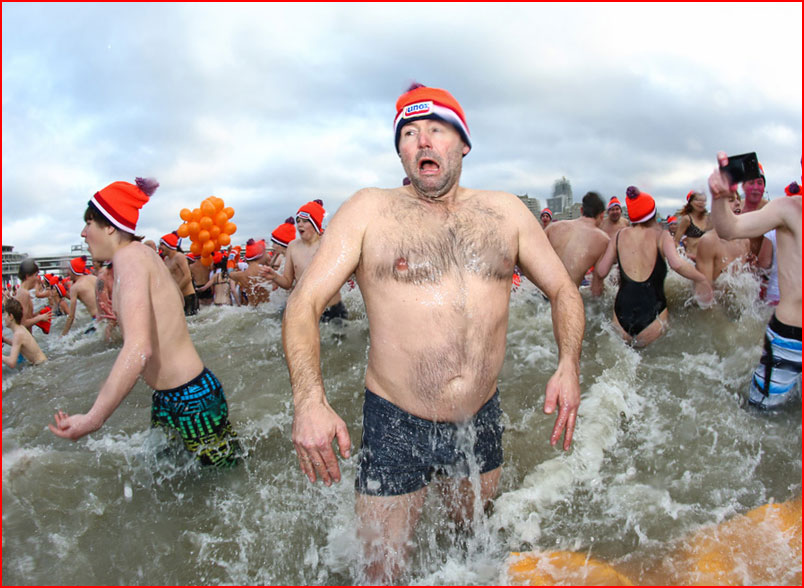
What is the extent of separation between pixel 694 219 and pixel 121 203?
7444 mm

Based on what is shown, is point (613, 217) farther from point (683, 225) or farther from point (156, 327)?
point (156, 327)

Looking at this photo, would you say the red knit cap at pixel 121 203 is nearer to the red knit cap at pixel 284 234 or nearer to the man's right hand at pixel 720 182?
the man's right hand at pixel 720 182

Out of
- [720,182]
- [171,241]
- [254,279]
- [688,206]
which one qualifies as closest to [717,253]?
[688,206]

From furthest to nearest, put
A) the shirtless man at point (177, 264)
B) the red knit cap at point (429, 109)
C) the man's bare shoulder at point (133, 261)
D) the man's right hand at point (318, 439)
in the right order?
the shirtless man at point (177, 264) → the man's bare shoulder at point (133, 261) → the red knit cap at point (429, 109) → the man's right hand at point (318, 439)

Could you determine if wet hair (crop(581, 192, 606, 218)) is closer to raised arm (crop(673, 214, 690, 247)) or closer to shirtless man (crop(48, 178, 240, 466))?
raised arm (crop(673, 214, 690, 247))

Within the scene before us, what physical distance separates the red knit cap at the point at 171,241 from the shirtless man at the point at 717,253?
331 inches

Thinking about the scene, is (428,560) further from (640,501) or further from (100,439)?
(100,439)

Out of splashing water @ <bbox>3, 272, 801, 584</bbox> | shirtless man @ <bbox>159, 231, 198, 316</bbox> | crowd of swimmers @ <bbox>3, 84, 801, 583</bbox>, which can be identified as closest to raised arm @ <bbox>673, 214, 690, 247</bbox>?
splashing water @ <bbox>3, 272, 801, 584</bbox>

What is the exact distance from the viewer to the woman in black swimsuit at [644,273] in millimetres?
5293

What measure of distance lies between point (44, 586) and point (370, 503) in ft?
5.73

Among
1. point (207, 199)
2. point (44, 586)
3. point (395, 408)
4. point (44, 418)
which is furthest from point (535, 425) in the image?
point (207, 199)

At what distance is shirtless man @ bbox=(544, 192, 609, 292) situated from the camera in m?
6.27

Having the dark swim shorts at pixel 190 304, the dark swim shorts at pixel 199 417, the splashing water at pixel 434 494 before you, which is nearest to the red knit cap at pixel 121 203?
the dark swim shorts at pixel 199 417

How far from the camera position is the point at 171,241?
9.14m
